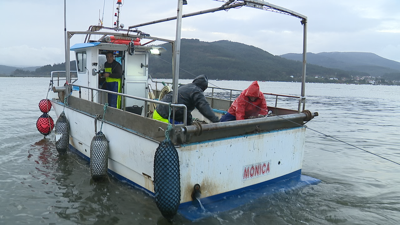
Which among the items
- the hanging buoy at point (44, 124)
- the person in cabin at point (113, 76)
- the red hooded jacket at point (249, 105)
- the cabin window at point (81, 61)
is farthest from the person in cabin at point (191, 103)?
the hanging buoy at point (44, 124)

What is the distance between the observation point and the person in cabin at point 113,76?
820 cm

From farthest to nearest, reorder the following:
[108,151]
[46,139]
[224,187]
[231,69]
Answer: [231,69]
[46,139]
[108,151]
[224,187]

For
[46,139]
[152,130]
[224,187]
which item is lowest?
[46,139]

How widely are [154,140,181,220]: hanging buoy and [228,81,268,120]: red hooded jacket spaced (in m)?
2.09

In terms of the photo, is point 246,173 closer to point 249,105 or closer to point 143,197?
point 249,105

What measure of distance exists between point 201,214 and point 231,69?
260 ft

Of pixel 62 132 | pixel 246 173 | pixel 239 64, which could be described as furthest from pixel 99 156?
pixel 239 64

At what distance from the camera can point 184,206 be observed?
4609 mm

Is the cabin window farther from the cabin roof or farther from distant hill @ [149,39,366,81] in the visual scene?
distant hill @ [149,39,366,81]

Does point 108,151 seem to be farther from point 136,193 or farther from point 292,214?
point 292,214

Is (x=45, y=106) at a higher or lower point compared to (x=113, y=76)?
lower

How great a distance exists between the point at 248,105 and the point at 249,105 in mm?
23

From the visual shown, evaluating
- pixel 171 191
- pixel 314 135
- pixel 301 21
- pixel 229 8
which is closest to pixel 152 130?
pixel 171 191

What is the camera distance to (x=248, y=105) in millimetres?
6098
